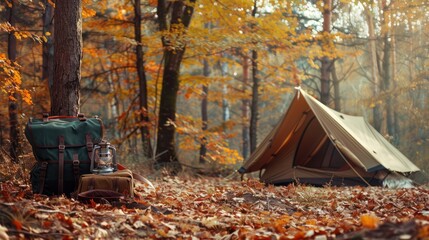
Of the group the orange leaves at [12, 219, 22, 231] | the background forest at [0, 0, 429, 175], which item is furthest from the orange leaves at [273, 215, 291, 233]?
the background forest at [0, 0, 429, 175]

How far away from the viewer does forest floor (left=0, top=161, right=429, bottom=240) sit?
3.23 m

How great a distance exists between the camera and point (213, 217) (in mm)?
4359

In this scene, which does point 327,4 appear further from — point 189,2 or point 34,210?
point 34,210

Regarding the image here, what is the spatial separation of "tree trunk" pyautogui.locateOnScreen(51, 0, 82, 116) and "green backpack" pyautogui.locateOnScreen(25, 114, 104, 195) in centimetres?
69

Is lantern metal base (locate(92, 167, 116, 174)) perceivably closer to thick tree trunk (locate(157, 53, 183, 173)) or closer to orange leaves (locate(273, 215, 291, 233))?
orange leaves (locate(273, 215, 291, 233))

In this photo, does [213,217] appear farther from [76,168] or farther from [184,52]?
[184,52]

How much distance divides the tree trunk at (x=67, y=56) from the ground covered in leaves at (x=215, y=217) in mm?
1098

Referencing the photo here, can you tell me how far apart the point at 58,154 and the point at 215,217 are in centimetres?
184

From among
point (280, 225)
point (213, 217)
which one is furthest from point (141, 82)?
point (280, 225)

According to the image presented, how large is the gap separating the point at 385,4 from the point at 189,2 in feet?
31.1

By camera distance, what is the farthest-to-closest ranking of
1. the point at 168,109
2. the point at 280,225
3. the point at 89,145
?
the point at 168,109 < the point at 89,145 < the point at 280,225

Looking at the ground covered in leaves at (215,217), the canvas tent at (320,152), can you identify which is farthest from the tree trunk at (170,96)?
the ground covered in leaves at (215,217)

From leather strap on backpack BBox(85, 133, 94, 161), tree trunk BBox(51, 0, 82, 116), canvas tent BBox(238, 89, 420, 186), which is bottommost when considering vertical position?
canvas tent BBox(238, 89, 420, 186)

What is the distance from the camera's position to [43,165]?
506 centimetres
